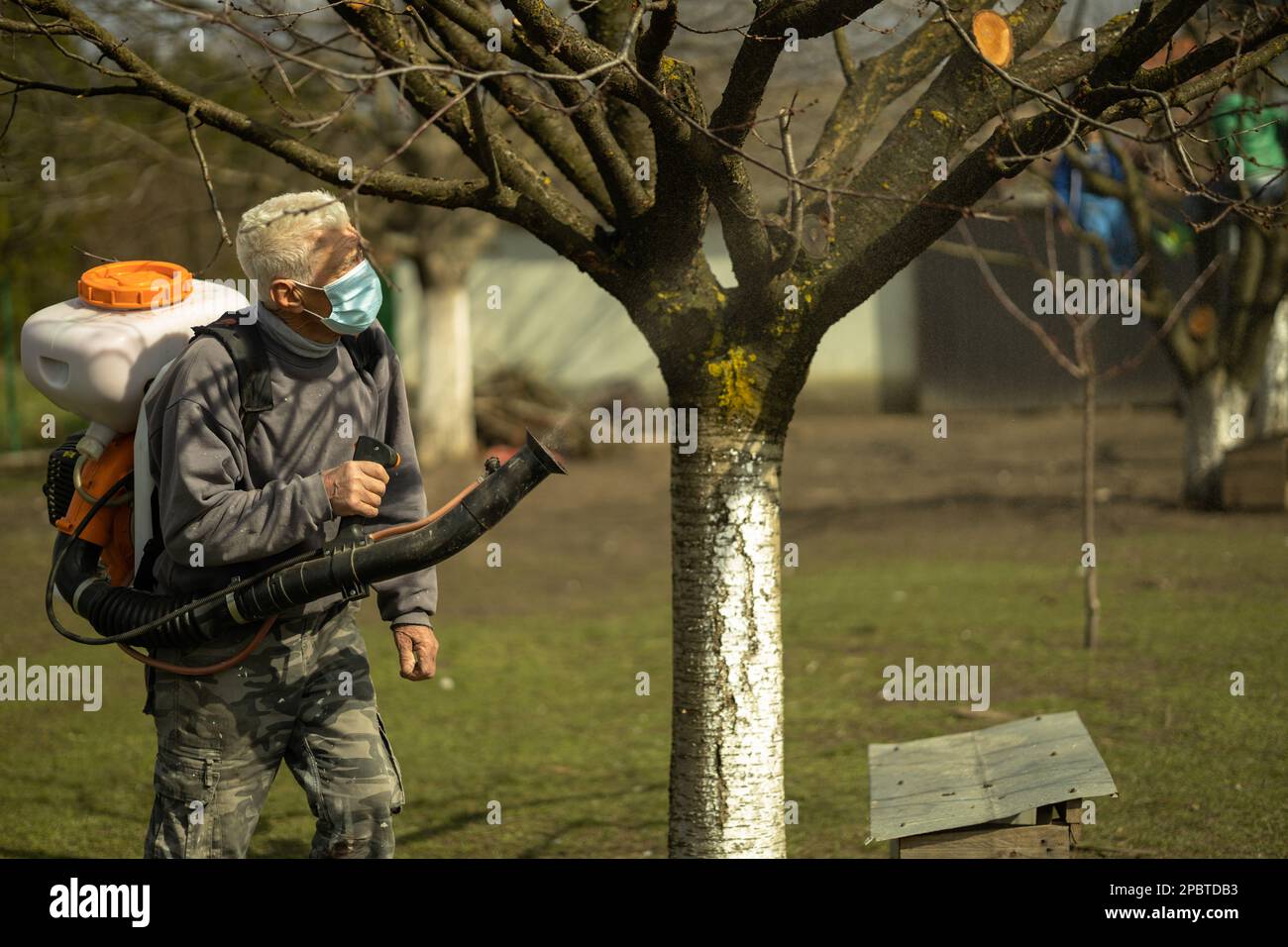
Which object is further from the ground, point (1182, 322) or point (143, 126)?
point (143, 126)

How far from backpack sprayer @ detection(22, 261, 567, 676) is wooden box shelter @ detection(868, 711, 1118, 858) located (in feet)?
4.94

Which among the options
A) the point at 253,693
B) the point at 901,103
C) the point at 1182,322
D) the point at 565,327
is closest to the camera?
the point at 253,693

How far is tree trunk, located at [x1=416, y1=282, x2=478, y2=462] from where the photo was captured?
15.8m

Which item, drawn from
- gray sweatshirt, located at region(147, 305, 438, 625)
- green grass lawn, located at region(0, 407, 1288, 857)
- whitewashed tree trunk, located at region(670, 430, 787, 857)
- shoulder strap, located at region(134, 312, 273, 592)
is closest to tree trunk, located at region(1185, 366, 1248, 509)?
green grass lawn, located at region(0, 407, 1288, 857)

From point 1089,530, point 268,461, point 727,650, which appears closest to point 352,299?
point 268,461

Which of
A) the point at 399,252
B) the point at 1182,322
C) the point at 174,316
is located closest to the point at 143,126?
the point at 399,252

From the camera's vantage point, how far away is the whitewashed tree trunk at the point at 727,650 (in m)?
3.88

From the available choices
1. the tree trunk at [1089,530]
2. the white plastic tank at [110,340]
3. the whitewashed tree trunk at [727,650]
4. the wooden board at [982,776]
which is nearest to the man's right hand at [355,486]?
the white plastic tank at [110,340]

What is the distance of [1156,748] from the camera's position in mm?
5859

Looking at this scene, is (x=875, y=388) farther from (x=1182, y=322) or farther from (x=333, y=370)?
(x=333, y=370)

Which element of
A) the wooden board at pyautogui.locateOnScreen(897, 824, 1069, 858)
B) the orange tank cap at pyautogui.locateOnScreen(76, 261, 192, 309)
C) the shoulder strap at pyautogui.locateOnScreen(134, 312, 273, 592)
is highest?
the orange tank cap at pyautogui.locateOnScreen(76, 261, 192, 309)

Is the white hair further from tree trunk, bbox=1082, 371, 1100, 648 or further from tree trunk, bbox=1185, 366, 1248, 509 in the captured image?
tree trunk, bbox=1185, 366, 1248, 509

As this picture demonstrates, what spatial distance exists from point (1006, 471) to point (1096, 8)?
5696 millimetres

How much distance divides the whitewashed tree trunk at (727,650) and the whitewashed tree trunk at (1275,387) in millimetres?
9652
